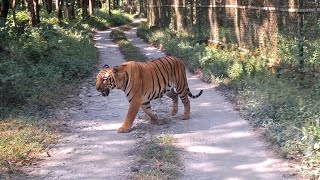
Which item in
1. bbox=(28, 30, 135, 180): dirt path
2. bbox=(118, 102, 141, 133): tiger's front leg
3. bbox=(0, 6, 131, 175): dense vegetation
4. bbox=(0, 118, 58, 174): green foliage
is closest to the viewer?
bbox=(28, 30, 135, 180): dirt path

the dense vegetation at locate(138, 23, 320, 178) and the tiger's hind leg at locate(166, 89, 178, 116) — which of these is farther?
the tiger's hind leg at locate(166, 89, 178, 116)

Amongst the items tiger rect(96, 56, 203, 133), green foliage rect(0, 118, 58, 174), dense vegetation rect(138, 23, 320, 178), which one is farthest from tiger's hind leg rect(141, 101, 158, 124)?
dense vegetation rect(138, 23, 320, 178)

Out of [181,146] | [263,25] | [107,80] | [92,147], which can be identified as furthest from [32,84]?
[263,25]

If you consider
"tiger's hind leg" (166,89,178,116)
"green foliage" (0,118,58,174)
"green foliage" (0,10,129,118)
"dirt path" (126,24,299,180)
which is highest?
"green foliage" (0,10,129,118)

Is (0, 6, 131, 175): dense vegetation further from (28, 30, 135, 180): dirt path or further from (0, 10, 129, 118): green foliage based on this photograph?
(28, 30, 135, 180): dirt path

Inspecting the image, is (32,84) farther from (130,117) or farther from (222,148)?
(222,148)

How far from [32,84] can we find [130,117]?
3532mm

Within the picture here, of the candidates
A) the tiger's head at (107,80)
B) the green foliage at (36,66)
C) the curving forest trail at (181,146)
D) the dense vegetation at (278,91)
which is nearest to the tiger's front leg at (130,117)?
the curving forest trail at (181,146)

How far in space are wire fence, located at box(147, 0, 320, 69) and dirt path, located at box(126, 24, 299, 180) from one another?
221 cm

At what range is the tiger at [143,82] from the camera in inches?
275

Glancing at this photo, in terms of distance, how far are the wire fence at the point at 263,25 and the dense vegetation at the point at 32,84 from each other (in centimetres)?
476

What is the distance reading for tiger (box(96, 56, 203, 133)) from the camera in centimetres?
700

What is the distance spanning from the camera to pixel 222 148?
6422 millimetres

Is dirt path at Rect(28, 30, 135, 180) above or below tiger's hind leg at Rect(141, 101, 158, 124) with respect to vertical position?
below
